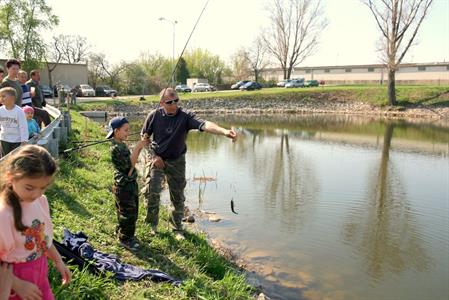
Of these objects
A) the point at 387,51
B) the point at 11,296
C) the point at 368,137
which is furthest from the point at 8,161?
the point at 387,51

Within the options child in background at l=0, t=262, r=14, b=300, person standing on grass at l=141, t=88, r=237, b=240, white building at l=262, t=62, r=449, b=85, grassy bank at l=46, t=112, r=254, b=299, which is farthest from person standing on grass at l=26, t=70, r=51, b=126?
white building at l=262, t=62, r=449, b=85

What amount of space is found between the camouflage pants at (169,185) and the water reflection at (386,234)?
11.1ft

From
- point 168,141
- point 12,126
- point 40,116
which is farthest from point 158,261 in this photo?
point 40,116

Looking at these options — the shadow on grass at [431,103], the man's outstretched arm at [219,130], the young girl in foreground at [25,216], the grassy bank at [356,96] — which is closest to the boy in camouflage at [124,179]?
the man's outstretched arm at [219,130]

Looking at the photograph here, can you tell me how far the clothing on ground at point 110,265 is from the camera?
4621 millimetres

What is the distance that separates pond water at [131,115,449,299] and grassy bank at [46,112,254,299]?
1.02m

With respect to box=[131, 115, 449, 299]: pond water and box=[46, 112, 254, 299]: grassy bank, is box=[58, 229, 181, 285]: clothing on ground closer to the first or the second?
box=[46, 112, 254, 299]: grassy bank

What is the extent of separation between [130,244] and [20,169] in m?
3.37

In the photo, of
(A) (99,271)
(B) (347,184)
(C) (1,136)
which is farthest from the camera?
(B) (347,184)

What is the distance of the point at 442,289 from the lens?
6770 mm

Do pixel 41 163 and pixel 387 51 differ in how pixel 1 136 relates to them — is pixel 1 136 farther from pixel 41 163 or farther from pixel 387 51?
pixel 387 51

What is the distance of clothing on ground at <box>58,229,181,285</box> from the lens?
462cm

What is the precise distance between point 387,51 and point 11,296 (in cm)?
4346

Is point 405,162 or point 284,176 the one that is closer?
point 284,176
